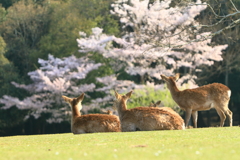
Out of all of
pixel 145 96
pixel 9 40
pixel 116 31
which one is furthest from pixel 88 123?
pixel 9 40

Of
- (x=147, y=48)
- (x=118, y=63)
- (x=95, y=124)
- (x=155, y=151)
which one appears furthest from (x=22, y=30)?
(x=155, y=151)

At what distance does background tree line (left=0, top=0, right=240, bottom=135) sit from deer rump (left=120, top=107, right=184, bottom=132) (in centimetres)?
2141

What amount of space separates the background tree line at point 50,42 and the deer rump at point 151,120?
21.4 m

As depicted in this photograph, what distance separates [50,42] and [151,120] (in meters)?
26.3

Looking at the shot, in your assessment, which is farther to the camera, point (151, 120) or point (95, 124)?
point (95, 124)

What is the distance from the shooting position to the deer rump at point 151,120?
13.6m

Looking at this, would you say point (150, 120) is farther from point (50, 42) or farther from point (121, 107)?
point (50, 42)

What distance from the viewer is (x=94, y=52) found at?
37.2 m

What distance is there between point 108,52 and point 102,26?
21.5 ft

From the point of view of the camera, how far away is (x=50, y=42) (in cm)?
3881

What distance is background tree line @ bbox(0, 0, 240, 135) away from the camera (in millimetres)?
36844

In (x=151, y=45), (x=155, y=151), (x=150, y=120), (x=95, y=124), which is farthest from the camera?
(x=151, y=45)

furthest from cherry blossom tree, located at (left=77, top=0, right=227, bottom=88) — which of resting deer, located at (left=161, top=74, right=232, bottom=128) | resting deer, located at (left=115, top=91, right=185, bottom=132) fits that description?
resting deer, located at (left=115, top=91, right=185, bottom=132)

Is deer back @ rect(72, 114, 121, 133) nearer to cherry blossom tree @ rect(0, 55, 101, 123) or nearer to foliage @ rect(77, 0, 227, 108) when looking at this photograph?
foliage @ rect(77, 0, 227, 108)
